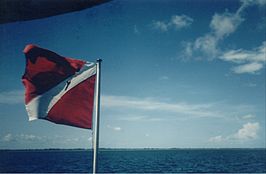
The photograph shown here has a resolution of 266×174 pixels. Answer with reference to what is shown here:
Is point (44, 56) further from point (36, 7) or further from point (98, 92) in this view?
point (36, 7)

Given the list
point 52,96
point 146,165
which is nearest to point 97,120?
point 52,96

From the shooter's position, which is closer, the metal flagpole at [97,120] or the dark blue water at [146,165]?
the metal flagpole at [97,120]

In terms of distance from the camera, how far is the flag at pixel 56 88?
372 cm

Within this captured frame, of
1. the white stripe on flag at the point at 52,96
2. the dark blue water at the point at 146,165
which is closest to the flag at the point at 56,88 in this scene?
the white stripe on flag at the point at 52,96

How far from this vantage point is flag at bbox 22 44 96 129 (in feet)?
12.2

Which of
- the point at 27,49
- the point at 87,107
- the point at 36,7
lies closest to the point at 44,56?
the point at 27,49

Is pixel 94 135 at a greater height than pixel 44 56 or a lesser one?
lesser

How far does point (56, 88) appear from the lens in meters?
3.83

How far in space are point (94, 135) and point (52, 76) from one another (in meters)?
0.94

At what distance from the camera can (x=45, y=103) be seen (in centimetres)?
373

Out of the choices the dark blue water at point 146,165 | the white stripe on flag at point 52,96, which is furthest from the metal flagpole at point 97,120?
the dark blue water at point 146,165

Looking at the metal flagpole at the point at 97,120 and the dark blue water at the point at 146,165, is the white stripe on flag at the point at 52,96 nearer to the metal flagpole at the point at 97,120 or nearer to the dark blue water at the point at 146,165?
the metal flagpole at the point at 97,120

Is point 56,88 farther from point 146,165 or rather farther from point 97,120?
point 146,165

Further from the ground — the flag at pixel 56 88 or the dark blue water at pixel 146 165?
the flag at pixel 56 88
